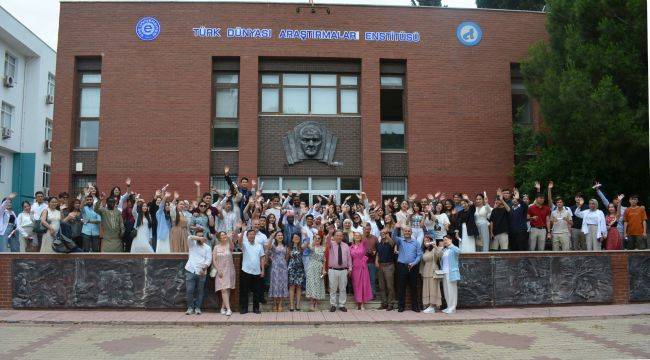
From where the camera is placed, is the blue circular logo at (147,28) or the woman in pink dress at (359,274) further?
the blue circular logo at (147,28)

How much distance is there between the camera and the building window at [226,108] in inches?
770

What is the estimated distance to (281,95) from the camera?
1975cm

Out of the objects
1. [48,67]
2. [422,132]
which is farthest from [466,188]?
[48,67]

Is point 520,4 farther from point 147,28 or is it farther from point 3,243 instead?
point 3,243

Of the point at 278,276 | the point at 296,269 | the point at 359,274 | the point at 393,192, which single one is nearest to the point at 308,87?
the point at 393,192

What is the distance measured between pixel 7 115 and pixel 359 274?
25569 mm

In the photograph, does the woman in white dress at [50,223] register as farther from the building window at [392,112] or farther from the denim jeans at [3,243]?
the building window at [392,112]

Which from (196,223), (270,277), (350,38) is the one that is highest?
(350,38)

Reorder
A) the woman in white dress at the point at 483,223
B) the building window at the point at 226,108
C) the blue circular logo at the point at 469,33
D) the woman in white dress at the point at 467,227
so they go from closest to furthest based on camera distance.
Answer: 1. the woman in white dress at the point at 467,227
2. the woman in white dress at the point at 483,223
3. the building window at the point at 226,108
4. the blue circular logo at the point at 469,33

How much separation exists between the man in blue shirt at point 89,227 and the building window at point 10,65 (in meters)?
21.5

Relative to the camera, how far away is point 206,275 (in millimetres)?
11055

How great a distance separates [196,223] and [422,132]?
1045 cm

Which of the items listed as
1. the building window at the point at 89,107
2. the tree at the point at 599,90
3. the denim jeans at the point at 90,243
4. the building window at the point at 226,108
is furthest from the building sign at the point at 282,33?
the denim jeans at the point at 90,243

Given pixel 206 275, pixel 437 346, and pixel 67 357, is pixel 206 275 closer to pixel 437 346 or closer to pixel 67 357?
pixel 67 357
